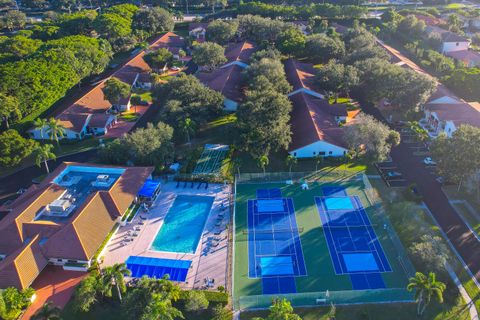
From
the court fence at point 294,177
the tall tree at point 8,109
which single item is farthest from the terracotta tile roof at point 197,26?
the court fence at point 294,177

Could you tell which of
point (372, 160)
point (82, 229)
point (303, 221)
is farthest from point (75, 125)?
point (372, 160)

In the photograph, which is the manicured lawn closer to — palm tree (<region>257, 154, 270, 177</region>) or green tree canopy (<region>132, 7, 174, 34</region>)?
palm tree (<region>257, 154, 270, 177</region>)

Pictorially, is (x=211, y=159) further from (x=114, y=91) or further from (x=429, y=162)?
(x=429, y=162)

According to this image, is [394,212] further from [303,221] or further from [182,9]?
[182,9]

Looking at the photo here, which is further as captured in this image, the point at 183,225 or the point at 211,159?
the point at 211,159

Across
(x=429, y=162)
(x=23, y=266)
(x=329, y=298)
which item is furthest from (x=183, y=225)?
(x=429, y=162)

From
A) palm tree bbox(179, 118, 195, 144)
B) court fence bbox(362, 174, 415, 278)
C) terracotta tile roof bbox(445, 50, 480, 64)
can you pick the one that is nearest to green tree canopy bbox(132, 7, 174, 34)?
palm tree bbox(179, 118, 195, 144)
